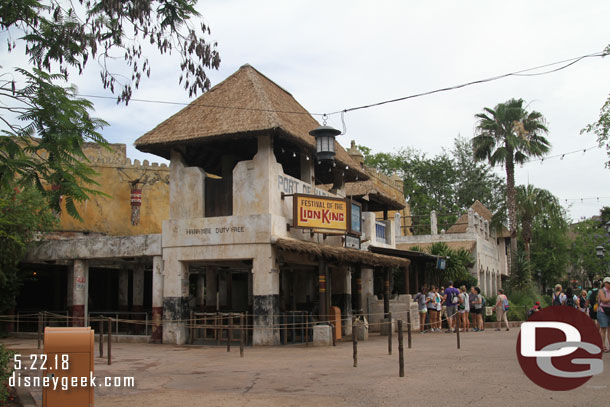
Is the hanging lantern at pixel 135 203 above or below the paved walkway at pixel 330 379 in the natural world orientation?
above

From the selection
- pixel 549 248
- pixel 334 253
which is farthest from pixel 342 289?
pixel 549 248

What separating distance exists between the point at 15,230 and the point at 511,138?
2708 centimetres

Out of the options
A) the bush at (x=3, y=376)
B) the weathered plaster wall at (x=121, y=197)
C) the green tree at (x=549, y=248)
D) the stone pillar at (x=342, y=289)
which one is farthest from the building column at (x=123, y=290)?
the green tree at (x=549, y=248)

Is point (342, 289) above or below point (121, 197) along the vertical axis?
below

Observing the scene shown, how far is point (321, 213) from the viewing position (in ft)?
67.2

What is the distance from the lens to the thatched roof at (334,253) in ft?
60.8

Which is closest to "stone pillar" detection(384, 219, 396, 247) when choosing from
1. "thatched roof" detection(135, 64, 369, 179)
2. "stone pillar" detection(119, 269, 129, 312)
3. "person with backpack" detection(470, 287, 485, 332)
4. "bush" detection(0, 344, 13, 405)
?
"person with backpack" detection(470, 287, 485, 332)

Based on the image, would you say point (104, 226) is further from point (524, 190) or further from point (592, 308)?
point (524, 190)

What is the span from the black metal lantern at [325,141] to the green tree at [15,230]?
9926 millimetres

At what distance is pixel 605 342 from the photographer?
14773mm

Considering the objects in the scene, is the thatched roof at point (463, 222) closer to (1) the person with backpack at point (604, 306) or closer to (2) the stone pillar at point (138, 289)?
(2) the stone pillar at point (138, 289)

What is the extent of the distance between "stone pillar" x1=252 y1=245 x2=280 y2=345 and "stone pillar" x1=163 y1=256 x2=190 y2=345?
2.71 meters

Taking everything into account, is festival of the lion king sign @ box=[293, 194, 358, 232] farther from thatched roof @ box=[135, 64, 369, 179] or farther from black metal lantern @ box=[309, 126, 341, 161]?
thatched roof @ box=[135, 64, 369, 179]

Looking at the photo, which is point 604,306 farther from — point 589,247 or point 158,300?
point 589,247
